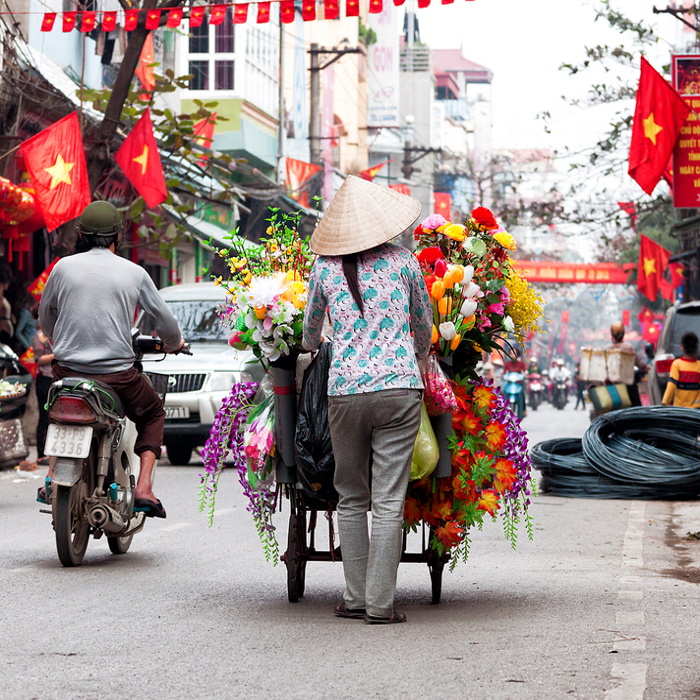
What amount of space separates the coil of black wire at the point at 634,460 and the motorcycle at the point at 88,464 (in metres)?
6.14

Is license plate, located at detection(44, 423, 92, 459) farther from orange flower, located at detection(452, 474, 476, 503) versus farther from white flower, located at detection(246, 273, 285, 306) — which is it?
orange flower, located at detection(452, 474, 476, 503)

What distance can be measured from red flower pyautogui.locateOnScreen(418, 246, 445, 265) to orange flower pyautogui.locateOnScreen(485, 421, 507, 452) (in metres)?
0.81

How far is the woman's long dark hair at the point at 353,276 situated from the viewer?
576cm

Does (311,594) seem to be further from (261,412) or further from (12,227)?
(12,227)

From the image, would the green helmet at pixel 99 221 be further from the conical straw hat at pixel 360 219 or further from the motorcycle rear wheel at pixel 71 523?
the conical straw hat at pixel 360 219

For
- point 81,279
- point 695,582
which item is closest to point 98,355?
point 81,279

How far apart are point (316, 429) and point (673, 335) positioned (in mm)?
13849

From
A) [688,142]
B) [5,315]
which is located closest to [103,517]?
[5,315]

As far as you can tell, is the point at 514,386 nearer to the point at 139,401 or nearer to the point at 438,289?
the point at 139,401

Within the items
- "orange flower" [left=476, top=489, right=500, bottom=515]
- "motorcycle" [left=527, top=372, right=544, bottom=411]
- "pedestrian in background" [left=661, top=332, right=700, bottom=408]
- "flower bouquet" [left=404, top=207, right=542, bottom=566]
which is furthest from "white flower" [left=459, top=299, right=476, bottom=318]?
"motorcycle" [left=527, top=372, right=544, bottom=411]

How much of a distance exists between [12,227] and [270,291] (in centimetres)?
Answer: 1081

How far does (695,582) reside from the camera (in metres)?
7.20

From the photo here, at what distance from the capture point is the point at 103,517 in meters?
7.36

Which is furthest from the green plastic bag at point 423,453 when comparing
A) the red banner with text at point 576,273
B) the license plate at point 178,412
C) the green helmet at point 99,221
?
the red banner with text at point 576,273
